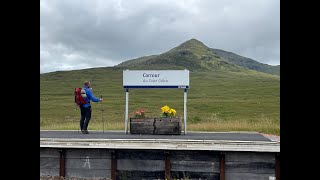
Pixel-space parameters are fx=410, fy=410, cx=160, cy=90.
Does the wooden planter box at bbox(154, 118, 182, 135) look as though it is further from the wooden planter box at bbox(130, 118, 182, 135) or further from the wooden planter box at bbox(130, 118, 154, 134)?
the wooden planter box at bbox(130, 118, 154, 134)

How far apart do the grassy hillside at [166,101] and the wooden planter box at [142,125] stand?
155 inches

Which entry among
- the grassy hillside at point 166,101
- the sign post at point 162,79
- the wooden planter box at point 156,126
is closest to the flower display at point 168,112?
the wooden planter box at point 156,126

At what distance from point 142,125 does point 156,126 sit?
552 millimetres

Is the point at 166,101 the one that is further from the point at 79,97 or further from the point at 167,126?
the point at 79,97

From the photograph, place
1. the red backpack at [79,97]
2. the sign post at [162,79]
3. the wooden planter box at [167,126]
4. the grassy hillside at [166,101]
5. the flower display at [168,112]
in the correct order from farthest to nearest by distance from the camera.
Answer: the grassy hillside at [166,101] < the sign post at [162,79] < the flower display at [168,112] < the wooden planter box at [167,126] < the red backpack at [79,97]

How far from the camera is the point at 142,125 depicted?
15.3 meters

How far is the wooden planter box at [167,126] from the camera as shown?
1514cm

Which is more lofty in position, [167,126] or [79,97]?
[79,97]

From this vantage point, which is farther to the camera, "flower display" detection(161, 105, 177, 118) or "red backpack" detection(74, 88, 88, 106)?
"flower display" detection(161, 105, 177, 118)

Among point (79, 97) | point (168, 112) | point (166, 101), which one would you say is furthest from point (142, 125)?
point (166, 101)

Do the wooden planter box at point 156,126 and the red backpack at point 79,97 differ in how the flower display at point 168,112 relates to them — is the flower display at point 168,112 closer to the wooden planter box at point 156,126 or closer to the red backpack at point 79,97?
the wooden planter box at point 156,126

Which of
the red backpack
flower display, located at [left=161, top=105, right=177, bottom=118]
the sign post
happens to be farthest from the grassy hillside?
the red backpack

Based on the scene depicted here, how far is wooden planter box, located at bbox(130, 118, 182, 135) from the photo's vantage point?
49.7ft
